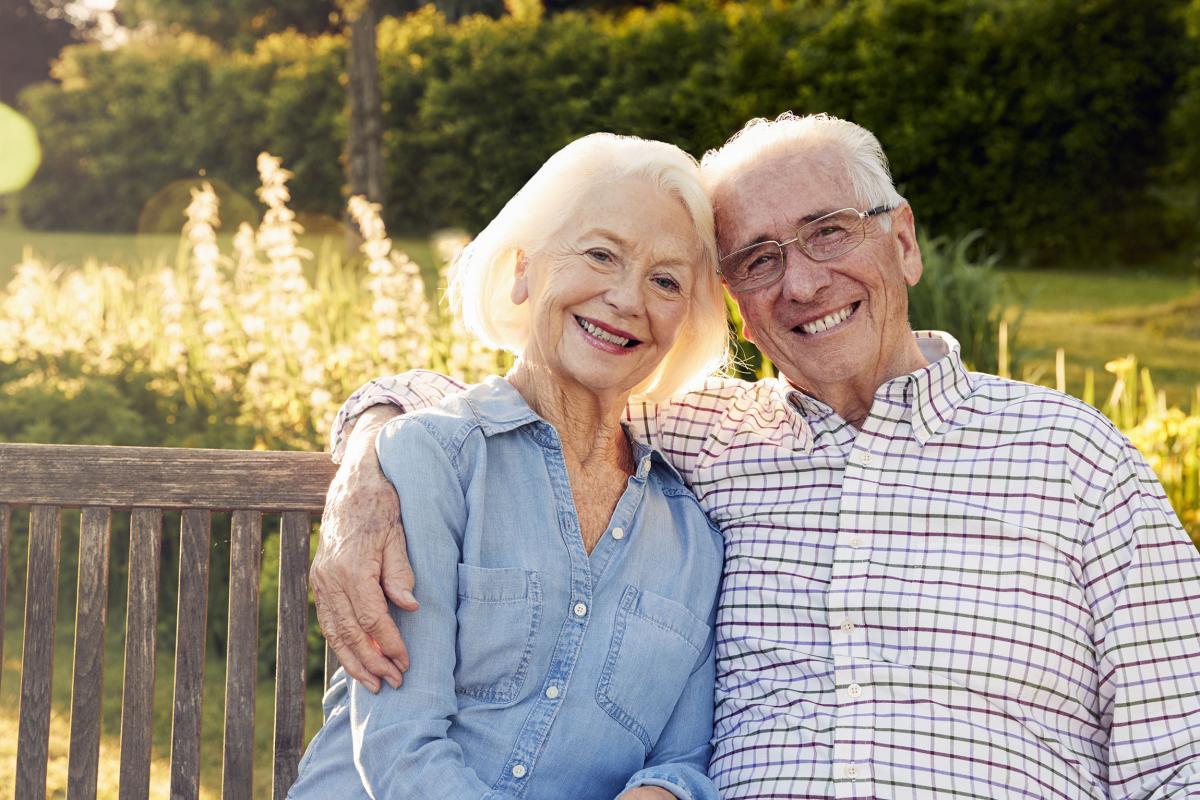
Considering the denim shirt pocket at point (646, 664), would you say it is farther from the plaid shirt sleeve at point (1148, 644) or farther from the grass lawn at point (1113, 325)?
the grass lawn at point (1113, 325)

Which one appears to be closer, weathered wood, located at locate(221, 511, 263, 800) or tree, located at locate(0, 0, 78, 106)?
weathered wood, located at locate(221, 511, 263, 800)

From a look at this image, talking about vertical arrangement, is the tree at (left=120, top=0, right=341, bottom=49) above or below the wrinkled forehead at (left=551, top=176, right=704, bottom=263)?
A: above

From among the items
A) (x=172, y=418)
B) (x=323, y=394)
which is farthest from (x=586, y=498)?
(x=172, y=418)

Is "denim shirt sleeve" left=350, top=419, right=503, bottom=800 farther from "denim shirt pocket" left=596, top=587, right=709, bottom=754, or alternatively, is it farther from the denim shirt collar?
"denim shirt pocket" left=596, top=587, right=709, bottom=754

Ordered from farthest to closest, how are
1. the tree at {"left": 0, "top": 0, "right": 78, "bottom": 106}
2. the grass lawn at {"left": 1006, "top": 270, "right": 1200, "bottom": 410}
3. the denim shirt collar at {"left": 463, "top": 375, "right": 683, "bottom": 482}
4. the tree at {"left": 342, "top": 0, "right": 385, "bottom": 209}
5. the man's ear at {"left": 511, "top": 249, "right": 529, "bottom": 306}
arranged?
the tree at {"left": 0, "top": 0, "right": 78, "bottom": 106}
the tree at {"left": 342, "top": 0, "right": 385, "bottom": 209}
the grass lawn at {"left": 1006, "top": 270, "right": 1200, "bottom": 410}
the man's ear at {"left": 511, "top": 249, "right": 529, "bottom": 306}
the denim shirt collar at {"left": 463, "top": 375, "right": 683, "bottom": 482}

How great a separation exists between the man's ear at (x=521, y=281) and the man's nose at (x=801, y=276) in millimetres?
510

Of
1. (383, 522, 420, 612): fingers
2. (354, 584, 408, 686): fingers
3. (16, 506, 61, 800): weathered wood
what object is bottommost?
(16, 506, 61, 800): weathered wood

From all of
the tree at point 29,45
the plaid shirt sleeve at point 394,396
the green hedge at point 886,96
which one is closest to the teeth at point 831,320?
the plaid shirt sleeve at point 394,396

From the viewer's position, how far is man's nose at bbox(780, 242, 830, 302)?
231 centimetres

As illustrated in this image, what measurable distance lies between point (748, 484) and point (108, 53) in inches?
780

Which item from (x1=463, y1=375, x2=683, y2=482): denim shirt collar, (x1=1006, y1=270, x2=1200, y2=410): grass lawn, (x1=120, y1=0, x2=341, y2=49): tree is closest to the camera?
(x1=463, y1=375, x2=683, y2=482): denim shirt collar

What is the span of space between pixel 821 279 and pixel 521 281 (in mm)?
586

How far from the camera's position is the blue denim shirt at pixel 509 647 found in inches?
74.4

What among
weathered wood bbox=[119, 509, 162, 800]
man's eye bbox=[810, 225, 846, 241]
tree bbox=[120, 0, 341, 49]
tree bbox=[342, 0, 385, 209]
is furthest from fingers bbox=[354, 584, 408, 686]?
tree bbox=[120, 0, 341, 49]
